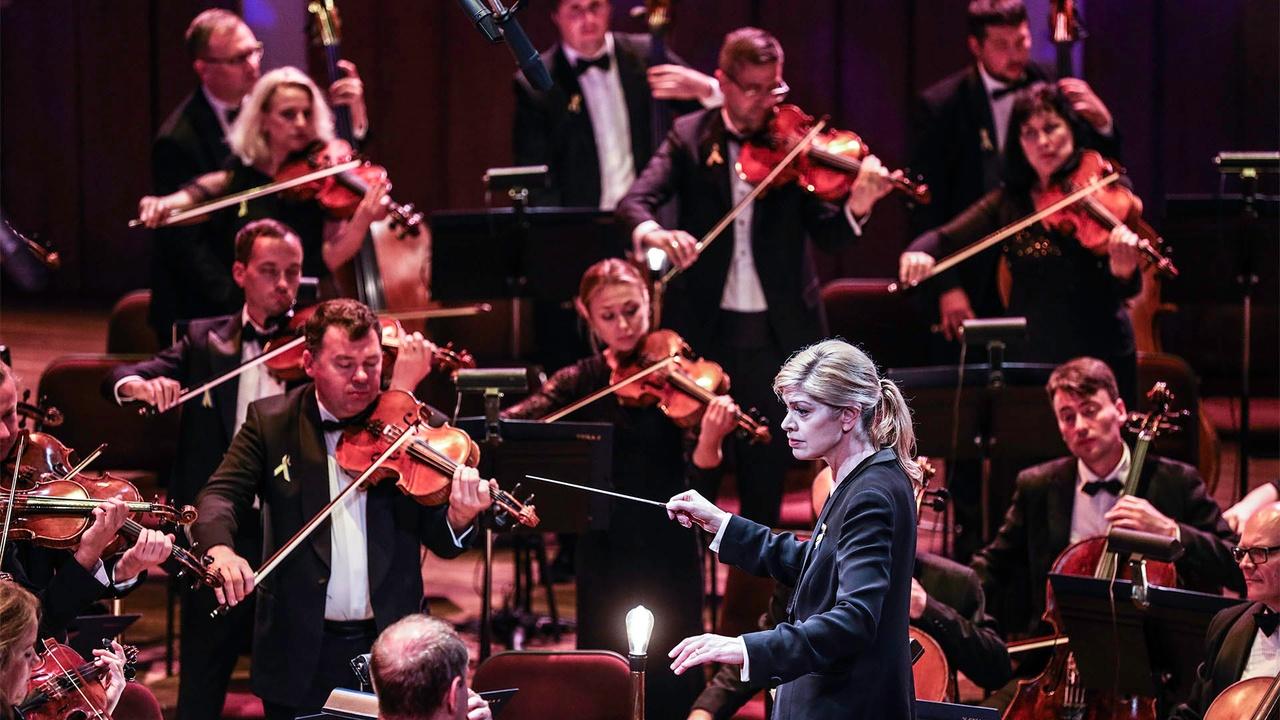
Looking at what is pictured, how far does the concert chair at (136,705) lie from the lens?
3.47 m

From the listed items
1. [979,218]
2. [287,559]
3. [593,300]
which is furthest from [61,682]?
[979,218]

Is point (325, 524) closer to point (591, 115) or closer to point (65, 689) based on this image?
point (65, 689)

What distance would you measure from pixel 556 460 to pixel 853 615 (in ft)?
4.97

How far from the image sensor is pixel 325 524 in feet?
12.1

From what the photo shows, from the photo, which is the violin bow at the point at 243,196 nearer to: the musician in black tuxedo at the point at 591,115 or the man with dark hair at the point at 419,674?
the musician in black tuxedo at the point at 591,115

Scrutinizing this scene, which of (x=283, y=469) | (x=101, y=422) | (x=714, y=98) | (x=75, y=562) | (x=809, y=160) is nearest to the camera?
(x=75, y=562)

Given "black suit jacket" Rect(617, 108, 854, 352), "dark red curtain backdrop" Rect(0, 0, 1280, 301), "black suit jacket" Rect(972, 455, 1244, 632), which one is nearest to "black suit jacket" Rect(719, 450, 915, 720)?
"black suit jacket" Rect(972, 455, 1244, 632)

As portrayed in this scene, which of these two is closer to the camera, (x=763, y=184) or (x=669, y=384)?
(x=669, y=384)

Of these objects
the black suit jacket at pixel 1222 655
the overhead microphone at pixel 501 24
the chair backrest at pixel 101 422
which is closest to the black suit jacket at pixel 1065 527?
the black suit jacket at pixel 1222 655

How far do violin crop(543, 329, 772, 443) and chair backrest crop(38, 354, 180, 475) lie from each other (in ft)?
5.30

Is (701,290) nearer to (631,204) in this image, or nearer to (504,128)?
(631,204)

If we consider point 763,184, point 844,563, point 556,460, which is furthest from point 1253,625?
point 763,184

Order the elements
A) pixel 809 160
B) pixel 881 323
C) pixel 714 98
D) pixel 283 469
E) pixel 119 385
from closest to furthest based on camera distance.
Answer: pixel 283 469 → pixel 119 385 → pixel 809 160 → pixel 714 98 → pixel 881 323

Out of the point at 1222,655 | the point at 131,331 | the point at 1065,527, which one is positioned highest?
the point at 131,331
